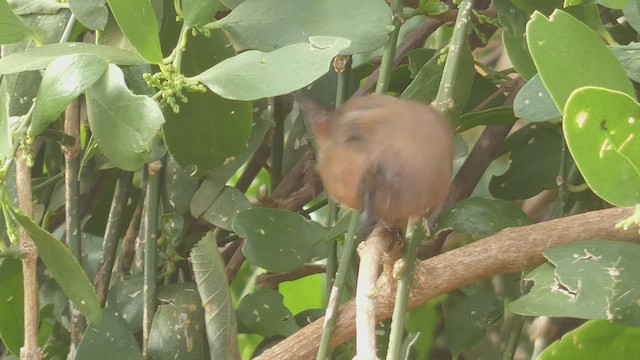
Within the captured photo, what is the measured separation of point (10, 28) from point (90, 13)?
7 centimetres

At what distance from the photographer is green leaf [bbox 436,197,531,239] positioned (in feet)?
2.81

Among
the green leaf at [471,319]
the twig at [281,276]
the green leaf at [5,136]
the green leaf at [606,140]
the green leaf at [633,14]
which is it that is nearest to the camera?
the green leaf at [606,140]

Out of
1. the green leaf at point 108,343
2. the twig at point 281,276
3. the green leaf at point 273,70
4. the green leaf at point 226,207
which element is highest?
the green leaf at point 273,70

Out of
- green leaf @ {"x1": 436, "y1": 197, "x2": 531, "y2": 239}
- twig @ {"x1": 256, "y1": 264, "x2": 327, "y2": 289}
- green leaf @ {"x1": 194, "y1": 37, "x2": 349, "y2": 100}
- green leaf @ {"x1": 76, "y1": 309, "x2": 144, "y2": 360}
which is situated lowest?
twig @ {"x1": 256, "y1": 264, "x2": 327, "y2": 289}

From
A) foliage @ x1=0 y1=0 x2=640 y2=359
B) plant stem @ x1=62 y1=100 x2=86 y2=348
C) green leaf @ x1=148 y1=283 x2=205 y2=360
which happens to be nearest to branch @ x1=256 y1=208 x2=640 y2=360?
foliage @ x1=0 y1=0 x2=640 y2=359

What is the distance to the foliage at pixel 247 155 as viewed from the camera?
27.0 inches

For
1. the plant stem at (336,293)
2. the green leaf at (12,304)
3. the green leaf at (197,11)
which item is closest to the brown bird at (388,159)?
the plant stem at (336,293)

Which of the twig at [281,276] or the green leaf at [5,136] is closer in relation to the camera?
the green leaf at [5,136]

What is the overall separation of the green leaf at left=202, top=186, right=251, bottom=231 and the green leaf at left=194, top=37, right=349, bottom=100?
209 mm

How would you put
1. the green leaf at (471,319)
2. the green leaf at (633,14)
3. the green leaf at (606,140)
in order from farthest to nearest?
the green leaf at (471,319) → the green leaf at (633,14) → the green leaf at (606,140)

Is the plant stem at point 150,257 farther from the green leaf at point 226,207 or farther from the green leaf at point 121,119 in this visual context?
the green leaf at point 121,119

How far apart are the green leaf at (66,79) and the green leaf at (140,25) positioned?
0.03 m

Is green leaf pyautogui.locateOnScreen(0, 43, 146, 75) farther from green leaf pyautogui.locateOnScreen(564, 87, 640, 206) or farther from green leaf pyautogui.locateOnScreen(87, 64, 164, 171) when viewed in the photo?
green leaf pyautogui.locateOnScreen(564, 87, 640, 206)

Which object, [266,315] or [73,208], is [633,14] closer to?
[266,315]
